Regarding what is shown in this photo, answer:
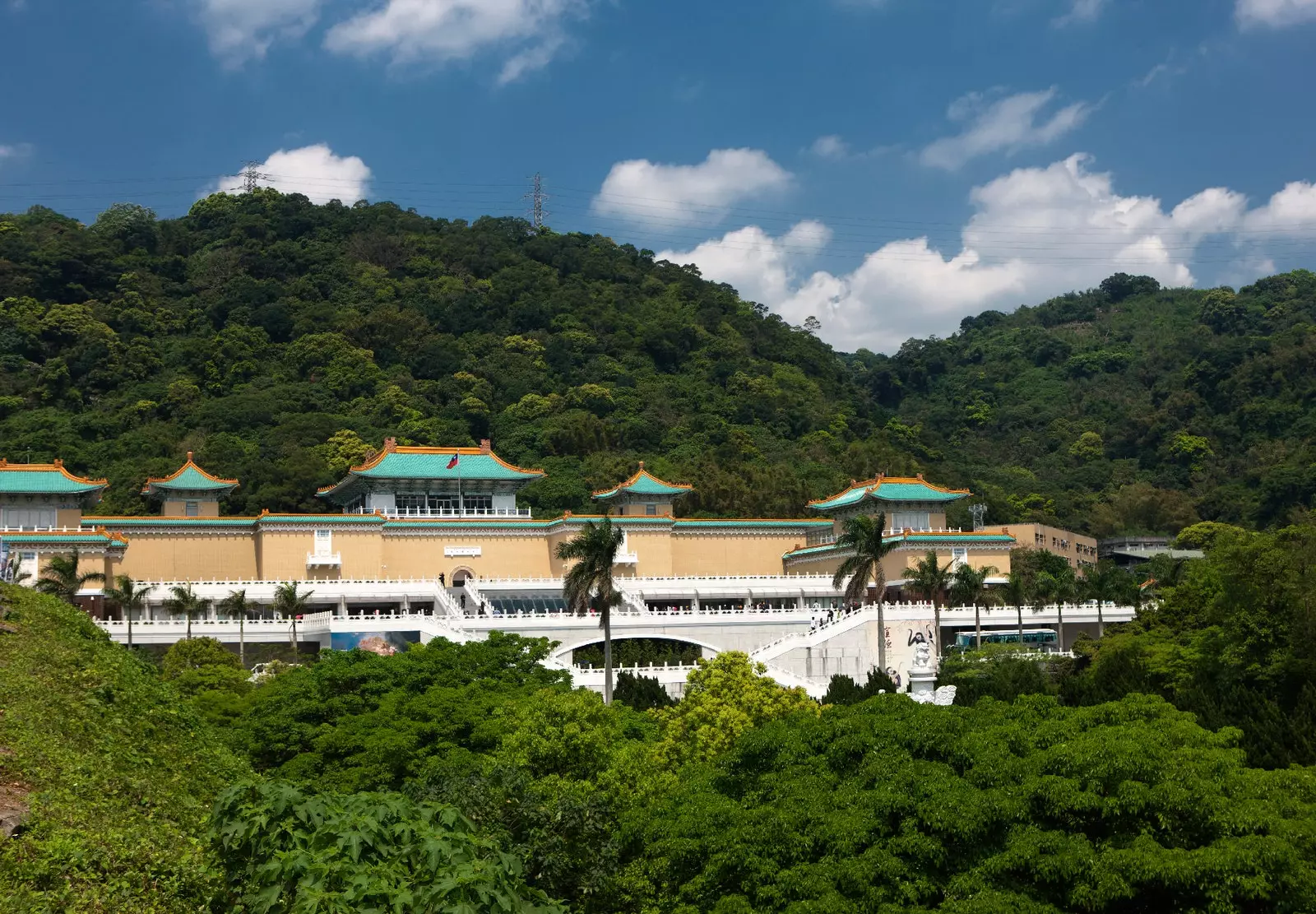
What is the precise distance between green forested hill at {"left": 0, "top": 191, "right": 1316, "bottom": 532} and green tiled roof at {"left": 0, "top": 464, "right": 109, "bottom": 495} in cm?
1461

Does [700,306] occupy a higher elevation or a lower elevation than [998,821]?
higher

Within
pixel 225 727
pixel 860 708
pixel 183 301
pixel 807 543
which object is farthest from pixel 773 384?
pixel 860 708

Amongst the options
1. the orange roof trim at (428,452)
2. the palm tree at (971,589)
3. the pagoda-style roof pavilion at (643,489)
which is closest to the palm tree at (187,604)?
the orange roof trim at (428,452)

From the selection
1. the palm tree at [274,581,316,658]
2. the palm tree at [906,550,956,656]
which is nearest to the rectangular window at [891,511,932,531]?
the palm tree at [906,550,956,656]

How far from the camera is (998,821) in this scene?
1706cm

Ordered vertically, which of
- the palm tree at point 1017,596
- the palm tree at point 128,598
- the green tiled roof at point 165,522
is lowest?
the palm tree at point 1017,596

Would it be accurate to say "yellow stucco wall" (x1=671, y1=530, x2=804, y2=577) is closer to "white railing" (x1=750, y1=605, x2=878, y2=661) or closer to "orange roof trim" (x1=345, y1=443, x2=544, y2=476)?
"orange roof trim" (x1=345, y1=443, x2=544, y2=476)

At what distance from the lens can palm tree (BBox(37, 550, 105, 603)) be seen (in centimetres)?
4362

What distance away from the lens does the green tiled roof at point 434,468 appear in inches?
2297

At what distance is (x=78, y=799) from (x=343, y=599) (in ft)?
119

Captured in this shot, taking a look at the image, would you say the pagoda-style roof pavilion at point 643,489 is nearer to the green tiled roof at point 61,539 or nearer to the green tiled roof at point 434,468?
the green tiled roof at point 434,468

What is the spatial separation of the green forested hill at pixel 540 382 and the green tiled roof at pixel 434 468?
12.0 metres

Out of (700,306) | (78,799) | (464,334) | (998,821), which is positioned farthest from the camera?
(700,306)

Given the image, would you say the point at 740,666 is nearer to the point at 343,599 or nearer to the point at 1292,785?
the point at 1292,785
